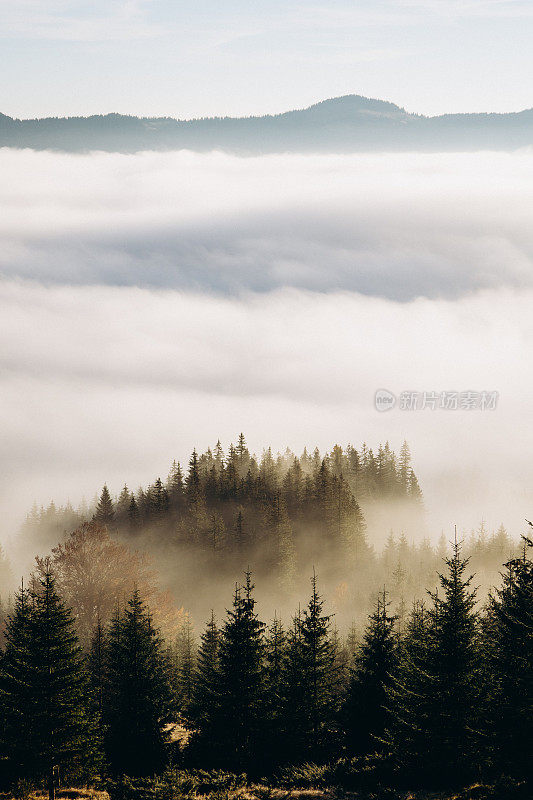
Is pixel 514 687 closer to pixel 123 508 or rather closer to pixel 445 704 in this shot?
pixel 445 704

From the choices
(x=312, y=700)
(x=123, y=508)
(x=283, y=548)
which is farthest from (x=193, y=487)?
(x=312, y=700)

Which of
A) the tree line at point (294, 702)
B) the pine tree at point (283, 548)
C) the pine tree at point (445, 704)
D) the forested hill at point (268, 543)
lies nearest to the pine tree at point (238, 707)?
the tree line at point (294, 702)

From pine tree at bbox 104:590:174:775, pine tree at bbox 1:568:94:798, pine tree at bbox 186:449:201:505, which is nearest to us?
pine tree at bbox 1:568:94:798

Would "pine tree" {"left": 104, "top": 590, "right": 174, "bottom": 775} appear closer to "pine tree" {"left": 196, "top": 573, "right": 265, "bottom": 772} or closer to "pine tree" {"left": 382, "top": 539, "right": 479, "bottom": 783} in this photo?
"pine tree" {"left": 196, "top": 573, "right": 265, "bottom": 772}

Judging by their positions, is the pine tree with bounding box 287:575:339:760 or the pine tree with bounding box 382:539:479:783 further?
the pine tree with bounding box 287:575:339:760

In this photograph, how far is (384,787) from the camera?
33531mm

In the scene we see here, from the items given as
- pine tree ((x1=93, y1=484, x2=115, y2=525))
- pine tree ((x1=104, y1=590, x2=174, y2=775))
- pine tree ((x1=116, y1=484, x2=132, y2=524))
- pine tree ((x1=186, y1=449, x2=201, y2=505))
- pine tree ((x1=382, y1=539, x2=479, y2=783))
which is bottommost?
pine tree ((x1=116, y1=484, x2=132, y2=524))

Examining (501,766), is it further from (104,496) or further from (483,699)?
(104,496)

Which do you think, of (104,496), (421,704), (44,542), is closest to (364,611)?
(104,496)

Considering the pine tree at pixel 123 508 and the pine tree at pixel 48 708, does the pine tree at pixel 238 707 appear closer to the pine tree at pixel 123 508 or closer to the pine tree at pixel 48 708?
the pine tree at pixel 48 708

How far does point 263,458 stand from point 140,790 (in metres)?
120

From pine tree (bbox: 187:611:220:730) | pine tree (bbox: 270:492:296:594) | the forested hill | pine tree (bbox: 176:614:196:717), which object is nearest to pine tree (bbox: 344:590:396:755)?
pine tree (bbox: 187:611:220:730)

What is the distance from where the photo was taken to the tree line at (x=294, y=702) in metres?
32.3

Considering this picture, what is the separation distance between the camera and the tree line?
32.3 metres
